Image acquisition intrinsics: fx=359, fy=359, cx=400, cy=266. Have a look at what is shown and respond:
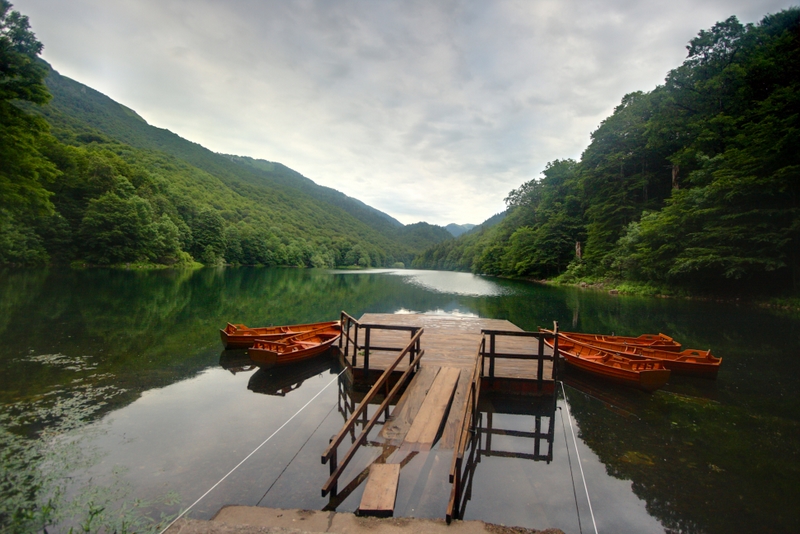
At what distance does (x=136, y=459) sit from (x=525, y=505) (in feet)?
19.4

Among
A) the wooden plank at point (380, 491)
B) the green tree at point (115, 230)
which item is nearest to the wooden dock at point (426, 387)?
the wooden plank at point (380, 491)

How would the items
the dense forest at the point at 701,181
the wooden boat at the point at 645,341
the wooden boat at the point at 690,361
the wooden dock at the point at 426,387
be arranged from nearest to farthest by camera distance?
1. the wooden dock at the point at 426,387
2. the wooden boat at the point at 690,361
3. the wooden boat at the point at 645,341
4. the dense forest at the point at 701,181

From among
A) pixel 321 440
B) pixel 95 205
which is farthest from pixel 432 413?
pixel 95 205

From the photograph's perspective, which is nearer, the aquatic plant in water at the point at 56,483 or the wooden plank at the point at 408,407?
the aquatic plant in water at the point at 56,483

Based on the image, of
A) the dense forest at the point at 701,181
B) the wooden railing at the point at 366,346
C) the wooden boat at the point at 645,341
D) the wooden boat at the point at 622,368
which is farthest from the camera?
the dense forest at the point at 701,181

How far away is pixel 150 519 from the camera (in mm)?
4262

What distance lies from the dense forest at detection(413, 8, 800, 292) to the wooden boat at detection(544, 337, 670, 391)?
904 inches

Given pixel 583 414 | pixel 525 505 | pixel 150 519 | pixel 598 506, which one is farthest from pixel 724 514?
pixel 150 519

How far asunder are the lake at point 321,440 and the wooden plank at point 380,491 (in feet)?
0.89

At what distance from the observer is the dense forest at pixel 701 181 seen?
25.0 meters

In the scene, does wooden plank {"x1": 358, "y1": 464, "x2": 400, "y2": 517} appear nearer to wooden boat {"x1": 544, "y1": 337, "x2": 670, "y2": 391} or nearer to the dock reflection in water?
the dock reflection in water

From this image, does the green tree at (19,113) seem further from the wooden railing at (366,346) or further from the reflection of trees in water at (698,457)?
the reflection of trees in water at (698,457)

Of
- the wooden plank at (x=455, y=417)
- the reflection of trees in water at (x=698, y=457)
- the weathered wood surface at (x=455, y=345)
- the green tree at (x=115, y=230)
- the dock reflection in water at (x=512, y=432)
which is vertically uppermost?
the green tree at (x=115, y=230)

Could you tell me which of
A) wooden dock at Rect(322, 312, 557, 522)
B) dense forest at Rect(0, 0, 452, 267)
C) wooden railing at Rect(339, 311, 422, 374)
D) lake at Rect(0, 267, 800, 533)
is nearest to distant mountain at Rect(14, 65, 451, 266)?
dense forest at Rect(0, 0, 452, 267)
